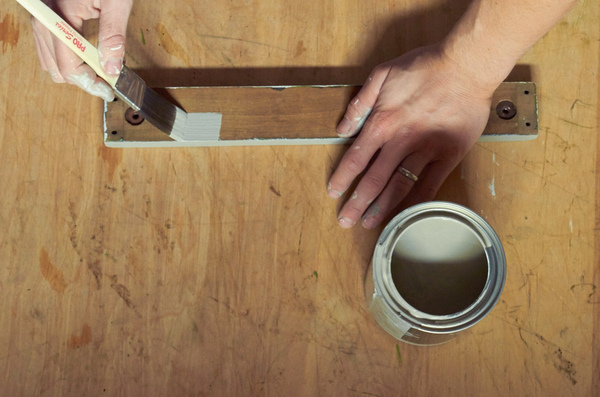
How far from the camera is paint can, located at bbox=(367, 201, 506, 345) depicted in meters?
0.82

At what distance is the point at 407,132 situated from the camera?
111cm

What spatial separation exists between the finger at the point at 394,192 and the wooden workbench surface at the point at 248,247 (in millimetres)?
47

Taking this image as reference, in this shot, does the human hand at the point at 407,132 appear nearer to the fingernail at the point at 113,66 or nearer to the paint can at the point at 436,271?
the paint can at the point at 436,271

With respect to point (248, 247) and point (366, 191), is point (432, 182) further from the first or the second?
point (248, 247)

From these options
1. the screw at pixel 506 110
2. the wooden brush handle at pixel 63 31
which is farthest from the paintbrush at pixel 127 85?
the screw at pixel 506 110

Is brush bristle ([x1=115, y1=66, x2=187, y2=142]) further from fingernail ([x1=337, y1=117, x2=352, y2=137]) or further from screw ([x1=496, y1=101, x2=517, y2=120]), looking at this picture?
screw ([x1=496, y1=101, x2=517, y2=120])

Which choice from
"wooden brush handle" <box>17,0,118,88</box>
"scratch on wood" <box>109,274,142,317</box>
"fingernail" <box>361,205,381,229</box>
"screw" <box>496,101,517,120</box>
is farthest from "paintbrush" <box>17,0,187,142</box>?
"screw" <box>496,101,517,120</box>

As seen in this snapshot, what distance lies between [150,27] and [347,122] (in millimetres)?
535

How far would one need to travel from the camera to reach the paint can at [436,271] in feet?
2.70

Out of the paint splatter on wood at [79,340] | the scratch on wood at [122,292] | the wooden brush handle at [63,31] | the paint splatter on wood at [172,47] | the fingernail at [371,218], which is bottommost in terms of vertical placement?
the paint splatter on wood at [79,340]

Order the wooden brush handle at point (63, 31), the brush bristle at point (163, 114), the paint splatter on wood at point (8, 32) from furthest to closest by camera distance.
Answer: the paint splatter on wood at point (8, 32) < the brush bristle at point (163, 114) < the wooden brush handle at point (63, 31)

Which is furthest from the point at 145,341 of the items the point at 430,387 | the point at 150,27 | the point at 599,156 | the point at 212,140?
the point at 599,156

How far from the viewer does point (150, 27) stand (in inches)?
48.5

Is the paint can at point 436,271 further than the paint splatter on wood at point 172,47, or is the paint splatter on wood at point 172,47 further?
the paint splatter on wood at point 172,47
